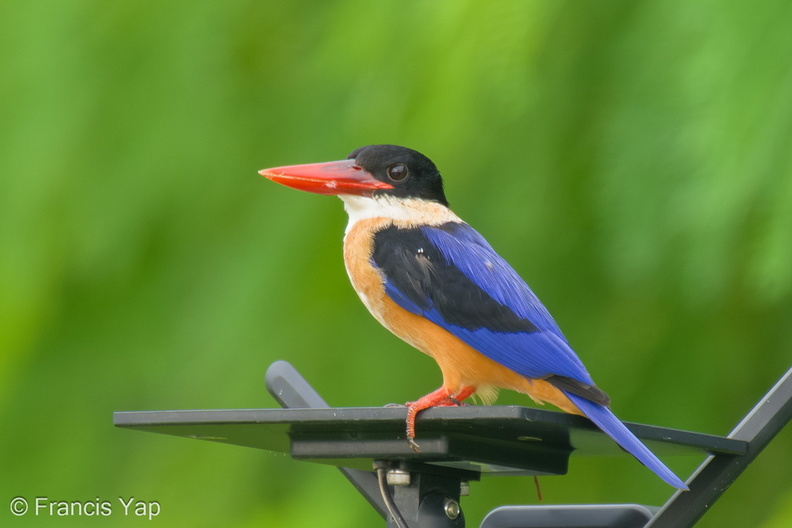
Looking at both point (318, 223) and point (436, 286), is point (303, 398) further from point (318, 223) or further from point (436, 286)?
point (318, 223)

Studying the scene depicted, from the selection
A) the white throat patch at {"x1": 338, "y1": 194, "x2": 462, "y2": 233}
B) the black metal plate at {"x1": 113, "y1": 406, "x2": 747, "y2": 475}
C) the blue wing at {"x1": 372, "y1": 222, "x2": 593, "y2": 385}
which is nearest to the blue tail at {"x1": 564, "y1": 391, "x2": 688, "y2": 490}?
the black metal plate at {"x1": 113, "y1": 406, "x2": 747, "y2": 475}

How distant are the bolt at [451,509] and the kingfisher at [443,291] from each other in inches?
7.9

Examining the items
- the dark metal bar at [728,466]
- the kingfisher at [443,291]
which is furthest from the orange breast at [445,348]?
the dark metal bar at [728,466]

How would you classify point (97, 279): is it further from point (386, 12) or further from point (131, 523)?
point (386, 12)

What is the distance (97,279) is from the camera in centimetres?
399

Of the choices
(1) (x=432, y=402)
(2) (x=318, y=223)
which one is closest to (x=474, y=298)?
(1) (x=432, y=402)

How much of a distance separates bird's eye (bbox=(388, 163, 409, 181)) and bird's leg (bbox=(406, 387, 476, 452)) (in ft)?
1.89

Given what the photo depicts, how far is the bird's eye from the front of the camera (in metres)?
3.07

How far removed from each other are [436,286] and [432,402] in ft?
1.11

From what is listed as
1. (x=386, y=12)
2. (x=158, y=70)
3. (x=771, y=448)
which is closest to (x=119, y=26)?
(x=158, y=70)

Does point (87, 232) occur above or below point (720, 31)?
below

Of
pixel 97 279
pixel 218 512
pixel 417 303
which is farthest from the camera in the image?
pixel 97 279

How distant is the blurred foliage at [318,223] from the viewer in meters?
3.09

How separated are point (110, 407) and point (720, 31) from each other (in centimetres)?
226
